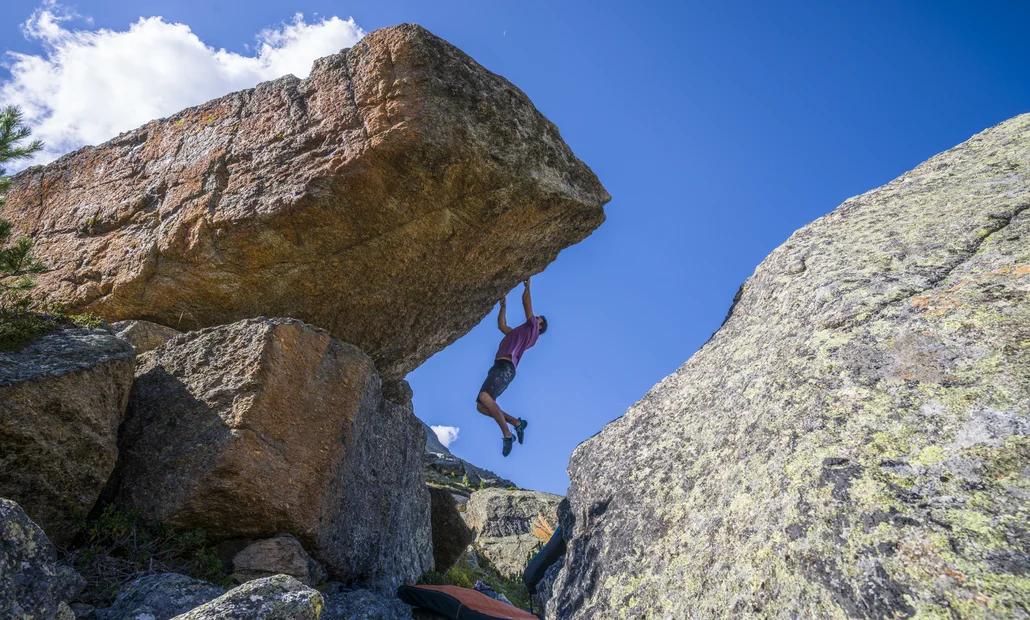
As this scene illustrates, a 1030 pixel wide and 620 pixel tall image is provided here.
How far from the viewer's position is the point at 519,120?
6637 mm

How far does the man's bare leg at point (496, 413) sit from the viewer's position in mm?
11062

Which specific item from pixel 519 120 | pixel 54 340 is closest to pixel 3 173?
pixel 54 340

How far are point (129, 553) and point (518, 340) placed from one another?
284 inches

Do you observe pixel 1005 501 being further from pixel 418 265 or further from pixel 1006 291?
pixel 418 265

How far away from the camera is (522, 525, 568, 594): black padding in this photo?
5.17 meters

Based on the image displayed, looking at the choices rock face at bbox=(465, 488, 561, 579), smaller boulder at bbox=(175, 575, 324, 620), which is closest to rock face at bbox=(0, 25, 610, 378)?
smaller boulder at bbox=(175, 575, 324, 620)

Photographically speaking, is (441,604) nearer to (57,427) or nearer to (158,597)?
(158,597)

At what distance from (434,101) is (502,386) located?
6176mm

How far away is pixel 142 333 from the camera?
6695 millimetres

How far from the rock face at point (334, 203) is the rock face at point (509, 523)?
338 inches

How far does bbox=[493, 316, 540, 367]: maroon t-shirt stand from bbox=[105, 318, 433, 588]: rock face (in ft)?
14.8

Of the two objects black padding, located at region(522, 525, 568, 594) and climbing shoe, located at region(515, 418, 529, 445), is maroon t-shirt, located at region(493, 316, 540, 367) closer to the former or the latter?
climbing shoe, located at region(515, 418, 529, 445)

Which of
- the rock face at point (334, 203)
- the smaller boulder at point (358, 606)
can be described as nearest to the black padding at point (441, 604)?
the smaller boulder at point (358, 606)

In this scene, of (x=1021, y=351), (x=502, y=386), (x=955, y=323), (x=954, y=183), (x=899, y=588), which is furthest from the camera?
(x=502, y=386)
